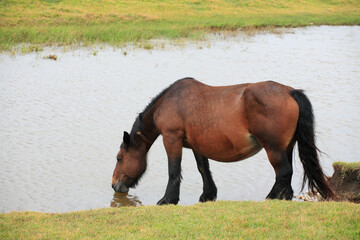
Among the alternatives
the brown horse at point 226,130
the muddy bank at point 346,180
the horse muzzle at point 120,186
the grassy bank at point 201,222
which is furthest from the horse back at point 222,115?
the muddy bank at point 346,180

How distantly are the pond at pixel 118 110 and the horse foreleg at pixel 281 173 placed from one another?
149cm

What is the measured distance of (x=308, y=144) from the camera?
6.11 m

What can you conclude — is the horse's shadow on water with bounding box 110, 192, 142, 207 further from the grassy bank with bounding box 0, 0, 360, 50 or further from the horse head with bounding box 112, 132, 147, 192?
the grassy bank with bounding box 0, 0, 360, 50

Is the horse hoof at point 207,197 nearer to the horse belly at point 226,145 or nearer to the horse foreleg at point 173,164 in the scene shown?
the horse foreleg at point 173,164

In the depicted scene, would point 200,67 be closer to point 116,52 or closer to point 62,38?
point 116,52

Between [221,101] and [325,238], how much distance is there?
98.2 inches

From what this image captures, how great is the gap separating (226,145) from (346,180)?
205cm

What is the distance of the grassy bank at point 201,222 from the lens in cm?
473

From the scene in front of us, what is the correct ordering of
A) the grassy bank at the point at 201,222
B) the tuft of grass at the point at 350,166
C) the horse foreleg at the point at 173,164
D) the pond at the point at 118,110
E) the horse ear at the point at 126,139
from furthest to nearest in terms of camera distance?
1. the pond at the point at 118,110
2. the tuft of grass at the point at 350,166
3. the horse ear at the point at 126,139
4. the horse foreleg at the point at 173,164
5. the grassy bank at the point at 201,222

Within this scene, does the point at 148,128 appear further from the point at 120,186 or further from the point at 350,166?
the point at 350,166

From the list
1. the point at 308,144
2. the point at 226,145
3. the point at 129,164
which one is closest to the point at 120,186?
the point at 129,164

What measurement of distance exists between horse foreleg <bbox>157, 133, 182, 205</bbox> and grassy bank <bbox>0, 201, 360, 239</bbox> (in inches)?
41.6

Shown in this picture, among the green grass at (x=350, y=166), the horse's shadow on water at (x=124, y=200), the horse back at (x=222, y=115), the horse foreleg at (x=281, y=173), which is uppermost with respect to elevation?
the horse back at (x=222, y=115)

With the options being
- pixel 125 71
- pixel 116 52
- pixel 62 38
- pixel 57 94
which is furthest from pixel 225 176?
pixel 62 38
